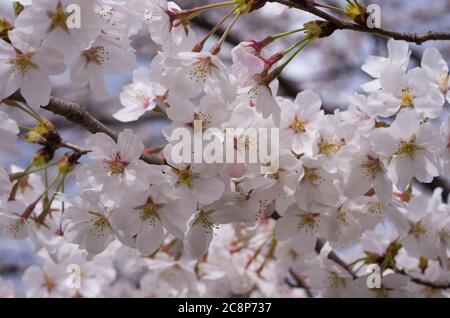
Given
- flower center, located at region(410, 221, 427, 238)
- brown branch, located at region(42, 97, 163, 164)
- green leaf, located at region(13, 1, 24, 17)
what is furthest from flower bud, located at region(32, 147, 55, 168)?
flower center, located at region(410, 221, 427, 238)

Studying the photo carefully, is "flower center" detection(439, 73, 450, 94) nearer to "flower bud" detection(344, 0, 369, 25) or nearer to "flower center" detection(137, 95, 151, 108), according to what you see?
"flower bud" detection(344, 0, 369, 25)

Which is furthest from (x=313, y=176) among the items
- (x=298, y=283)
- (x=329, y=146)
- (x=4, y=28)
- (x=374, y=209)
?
(x=298, y=283)

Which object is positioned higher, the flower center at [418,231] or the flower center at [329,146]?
the flower center at [329,146]

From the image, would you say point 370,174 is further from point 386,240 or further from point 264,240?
point 264,240

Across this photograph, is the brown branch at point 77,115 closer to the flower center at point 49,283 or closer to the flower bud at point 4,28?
the flower bud at point 4,28

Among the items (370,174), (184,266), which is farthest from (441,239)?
(184,266)

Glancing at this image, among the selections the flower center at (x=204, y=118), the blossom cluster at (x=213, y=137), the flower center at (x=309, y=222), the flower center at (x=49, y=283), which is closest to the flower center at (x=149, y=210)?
the blossom cluster at (x=213, y=137)
